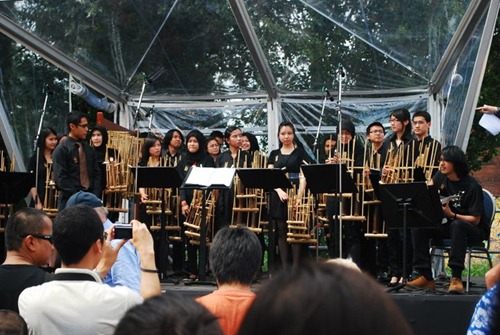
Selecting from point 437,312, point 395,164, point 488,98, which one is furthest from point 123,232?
point 488,98

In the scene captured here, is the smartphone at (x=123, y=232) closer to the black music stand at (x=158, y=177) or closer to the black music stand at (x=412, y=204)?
the black music stand at (x=412, y=204)

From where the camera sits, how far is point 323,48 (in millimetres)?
13867

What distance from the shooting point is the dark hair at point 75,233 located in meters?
4.06

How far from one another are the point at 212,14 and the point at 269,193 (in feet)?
12.2

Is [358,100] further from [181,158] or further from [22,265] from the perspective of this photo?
[22,265]

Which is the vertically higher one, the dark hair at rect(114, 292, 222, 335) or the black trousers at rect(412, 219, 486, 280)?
the dark hair at rect(114, 292, 222, 335)

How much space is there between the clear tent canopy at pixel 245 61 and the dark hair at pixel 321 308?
11.1 meters

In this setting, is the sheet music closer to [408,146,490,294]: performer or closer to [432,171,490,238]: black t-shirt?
[408,146,490,294]: performer

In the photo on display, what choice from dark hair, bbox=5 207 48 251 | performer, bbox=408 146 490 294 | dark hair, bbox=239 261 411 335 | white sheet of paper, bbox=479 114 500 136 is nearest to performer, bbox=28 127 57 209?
performer, bbox=408 146 490 294

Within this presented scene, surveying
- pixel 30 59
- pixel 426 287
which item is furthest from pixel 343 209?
pixel 30 59

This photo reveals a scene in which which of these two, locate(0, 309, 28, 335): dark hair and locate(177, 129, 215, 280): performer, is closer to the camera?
locate(0, 309, 28, 335): dark hair

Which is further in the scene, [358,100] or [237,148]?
[358,100]

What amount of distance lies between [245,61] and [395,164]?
466 cm

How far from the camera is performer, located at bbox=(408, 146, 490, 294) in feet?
31.1
